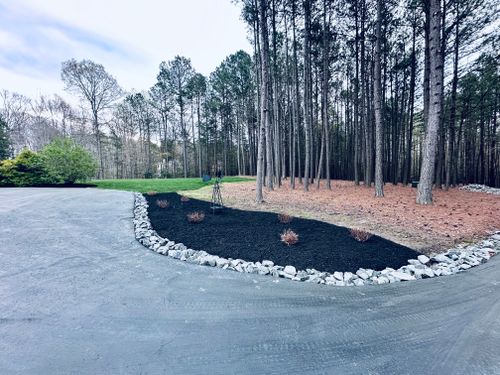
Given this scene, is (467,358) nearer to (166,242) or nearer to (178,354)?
(178,354)

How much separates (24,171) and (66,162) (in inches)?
118

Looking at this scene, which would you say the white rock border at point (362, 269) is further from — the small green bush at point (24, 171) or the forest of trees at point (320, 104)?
the small green bush at point (24, 171)

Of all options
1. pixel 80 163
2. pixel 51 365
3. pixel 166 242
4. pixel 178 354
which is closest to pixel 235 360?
pixel 178 354

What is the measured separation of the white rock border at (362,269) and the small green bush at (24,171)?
14.2 meters

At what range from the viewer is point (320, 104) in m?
18.5

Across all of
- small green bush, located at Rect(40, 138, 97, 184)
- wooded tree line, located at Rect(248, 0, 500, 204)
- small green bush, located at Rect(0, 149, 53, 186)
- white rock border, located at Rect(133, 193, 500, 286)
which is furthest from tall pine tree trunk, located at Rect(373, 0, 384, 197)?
small green bush, located at Rect(0, 149, 53, 186)

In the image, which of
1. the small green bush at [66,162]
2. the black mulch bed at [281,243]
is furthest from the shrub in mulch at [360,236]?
the small green bush at [66,162]

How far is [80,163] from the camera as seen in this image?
1313 centimetres

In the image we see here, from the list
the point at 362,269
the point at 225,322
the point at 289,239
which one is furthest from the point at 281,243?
the point at 225,322

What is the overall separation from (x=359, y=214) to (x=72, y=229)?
7292mm

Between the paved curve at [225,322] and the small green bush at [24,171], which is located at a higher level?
the small green bush at [24,171]

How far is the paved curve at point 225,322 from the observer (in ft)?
5.36

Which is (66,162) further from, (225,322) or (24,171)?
(225,322)

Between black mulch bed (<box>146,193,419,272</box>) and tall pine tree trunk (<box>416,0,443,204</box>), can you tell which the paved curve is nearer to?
black mulch bed (<box>146,193,419,272</box>)
